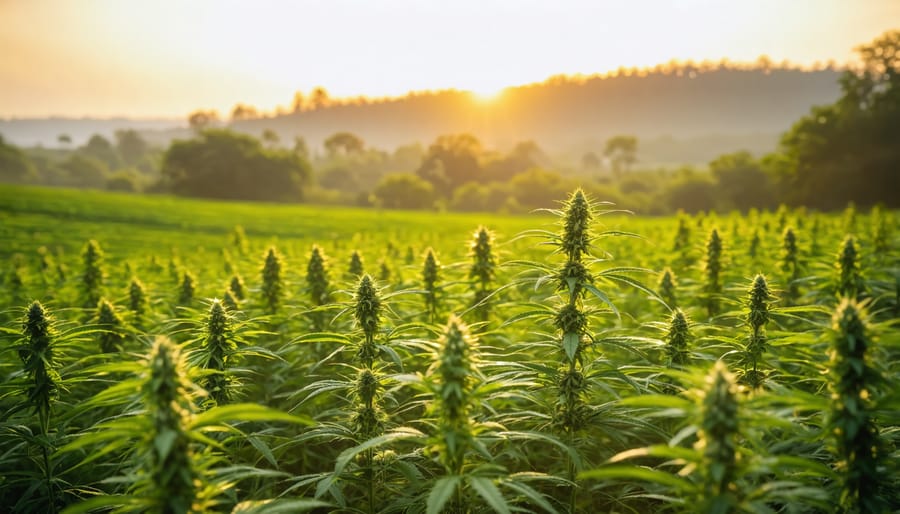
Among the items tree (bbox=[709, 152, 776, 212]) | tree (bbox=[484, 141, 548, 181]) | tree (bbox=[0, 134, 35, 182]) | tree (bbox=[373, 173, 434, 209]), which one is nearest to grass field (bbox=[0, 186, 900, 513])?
tree (bbox=[709, 152, 776, 212])

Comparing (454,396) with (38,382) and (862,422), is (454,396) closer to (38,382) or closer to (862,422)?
(862,422)

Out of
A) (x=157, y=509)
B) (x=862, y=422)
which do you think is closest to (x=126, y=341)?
(x=157, y=509)

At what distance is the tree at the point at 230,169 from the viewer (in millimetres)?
92062

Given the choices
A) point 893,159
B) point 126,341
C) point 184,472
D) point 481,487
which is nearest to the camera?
point 184,472

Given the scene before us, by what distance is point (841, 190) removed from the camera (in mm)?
51812

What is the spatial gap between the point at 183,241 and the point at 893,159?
209 feet

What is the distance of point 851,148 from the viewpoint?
5225 centimetres

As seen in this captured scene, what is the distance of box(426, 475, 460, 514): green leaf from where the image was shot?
6.37ft

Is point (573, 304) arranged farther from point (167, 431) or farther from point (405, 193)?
point (405, 193)

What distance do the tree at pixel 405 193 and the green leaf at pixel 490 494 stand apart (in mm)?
92809

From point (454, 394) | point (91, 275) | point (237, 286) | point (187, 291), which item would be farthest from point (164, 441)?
point (91, 275)

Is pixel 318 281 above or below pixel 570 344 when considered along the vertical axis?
below

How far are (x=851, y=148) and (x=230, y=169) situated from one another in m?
92.1

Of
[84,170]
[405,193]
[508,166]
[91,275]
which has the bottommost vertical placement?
[91,275]
